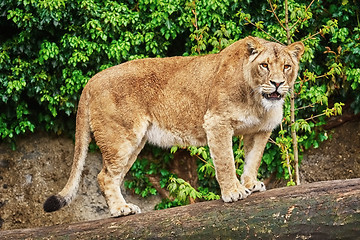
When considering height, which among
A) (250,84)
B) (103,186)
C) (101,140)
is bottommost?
(103,186)

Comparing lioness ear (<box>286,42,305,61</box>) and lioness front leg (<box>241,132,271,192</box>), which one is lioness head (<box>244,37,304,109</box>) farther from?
lioness front leg (<box>241,132,271,192</box>)

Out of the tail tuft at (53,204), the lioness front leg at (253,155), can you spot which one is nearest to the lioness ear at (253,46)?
the lioness front leg at (253,155)

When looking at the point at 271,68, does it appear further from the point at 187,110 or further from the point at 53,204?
the point at 53,204

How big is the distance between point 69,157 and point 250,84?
389cm

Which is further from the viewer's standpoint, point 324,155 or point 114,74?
point 324,155

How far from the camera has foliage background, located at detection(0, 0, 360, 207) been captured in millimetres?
7160

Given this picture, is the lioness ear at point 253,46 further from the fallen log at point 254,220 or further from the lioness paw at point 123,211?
the lioness paw at point 123,211

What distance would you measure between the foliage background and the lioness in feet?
6.16

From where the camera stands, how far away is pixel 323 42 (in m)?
7.59

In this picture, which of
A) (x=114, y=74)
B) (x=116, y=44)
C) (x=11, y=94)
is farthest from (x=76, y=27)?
(x=114, y=74)

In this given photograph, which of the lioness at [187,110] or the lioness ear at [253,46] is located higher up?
the lioness ear at [253,46]

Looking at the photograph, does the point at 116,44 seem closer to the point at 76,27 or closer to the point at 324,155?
the point at 76,27

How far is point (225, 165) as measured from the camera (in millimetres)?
4648

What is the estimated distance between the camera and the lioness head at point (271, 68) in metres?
4.43
